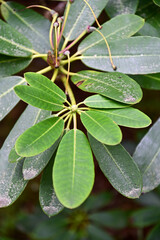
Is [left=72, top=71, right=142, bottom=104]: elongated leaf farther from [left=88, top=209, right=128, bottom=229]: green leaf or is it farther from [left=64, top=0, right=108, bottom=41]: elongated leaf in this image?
[left=88, top=209, right=128, bottom=229]: green leaf

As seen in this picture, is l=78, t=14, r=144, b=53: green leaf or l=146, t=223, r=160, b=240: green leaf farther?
l=146, t=223, r=160, b=240: green leaf

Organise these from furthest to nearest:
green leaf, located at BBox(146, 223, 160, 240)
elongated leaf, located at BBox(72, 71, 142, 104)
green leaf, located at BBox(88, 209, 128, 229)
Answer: green leaf, located at BBox(88, 209, 128, 229) < green leaf, located at BBox(146, 223, 160, 240) < elongated leaf, located at BBox(72, 71, 142, 104)

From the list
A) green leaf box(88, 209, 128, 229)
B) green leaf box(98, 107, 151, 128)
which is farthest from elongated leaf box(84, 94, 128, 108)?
green leaf box(88, 209, 128, 229)

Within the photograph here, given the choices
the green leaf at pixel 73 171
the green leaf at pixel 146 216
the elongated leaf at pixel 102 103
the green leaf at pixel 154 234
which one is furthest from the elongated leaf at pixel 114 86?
the green leaf at pixel 146 216

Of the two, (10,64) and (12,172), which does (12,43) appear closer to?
(10,64)

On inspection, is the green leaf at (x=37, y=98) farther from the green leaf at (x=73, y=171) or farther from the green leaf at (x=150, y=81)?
the green leaf at (x=150, y=81)

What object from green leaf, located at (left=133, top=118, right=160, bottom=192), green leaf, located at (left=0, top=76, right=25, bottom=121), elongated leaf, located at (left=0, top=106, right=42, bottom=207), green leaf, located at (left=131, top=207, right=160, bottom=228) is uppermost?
green leaf, located at (left=0, top=76, right=25, bottom=121)
